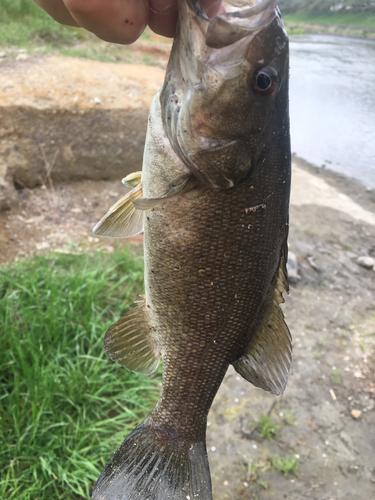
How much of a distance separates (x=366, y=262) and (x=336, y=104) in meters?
6.19

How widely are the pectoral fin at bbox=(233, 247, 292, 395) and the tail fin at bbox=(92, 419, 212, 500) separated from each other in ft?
1.21

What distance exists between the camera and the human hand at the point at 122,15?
0.95 metres

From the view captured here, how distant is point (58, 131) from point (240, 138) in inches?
165

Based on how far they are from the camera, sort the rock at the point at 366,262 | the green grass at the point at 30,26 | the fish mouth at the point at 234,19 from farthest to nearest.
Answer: the green grass at the point at 30,26
the rock at the point at 366,262
the fish mouth at the point at 234,19

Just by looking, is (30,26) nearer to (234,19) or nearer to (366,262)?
(366,262)

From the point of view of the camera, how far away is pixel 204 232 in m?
1.10

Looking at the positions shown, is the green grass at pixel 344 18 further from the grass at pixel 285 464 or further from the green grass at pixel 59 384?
the grass at pixel 285 464

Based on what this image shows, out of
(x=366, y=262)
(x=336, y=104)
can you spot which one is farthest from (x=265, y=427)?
(x=336, y=104)

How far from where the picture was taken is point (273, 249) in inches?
45.3

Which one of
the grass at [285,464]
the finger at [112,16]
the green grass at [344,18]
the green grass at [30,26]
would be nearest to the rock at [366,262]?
the green grass at [344,18]

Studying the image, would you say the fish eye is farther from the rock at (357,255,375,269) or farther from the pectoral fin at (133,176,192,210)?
the rock at (357,255,375,269)

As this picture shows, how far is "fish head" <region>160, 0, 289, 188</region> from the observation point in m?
0.90

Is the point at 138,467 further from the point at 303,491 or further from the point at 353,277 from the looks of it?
the point at 353,277

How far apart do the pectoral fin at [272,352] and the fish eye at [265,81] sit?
548 millimetres
